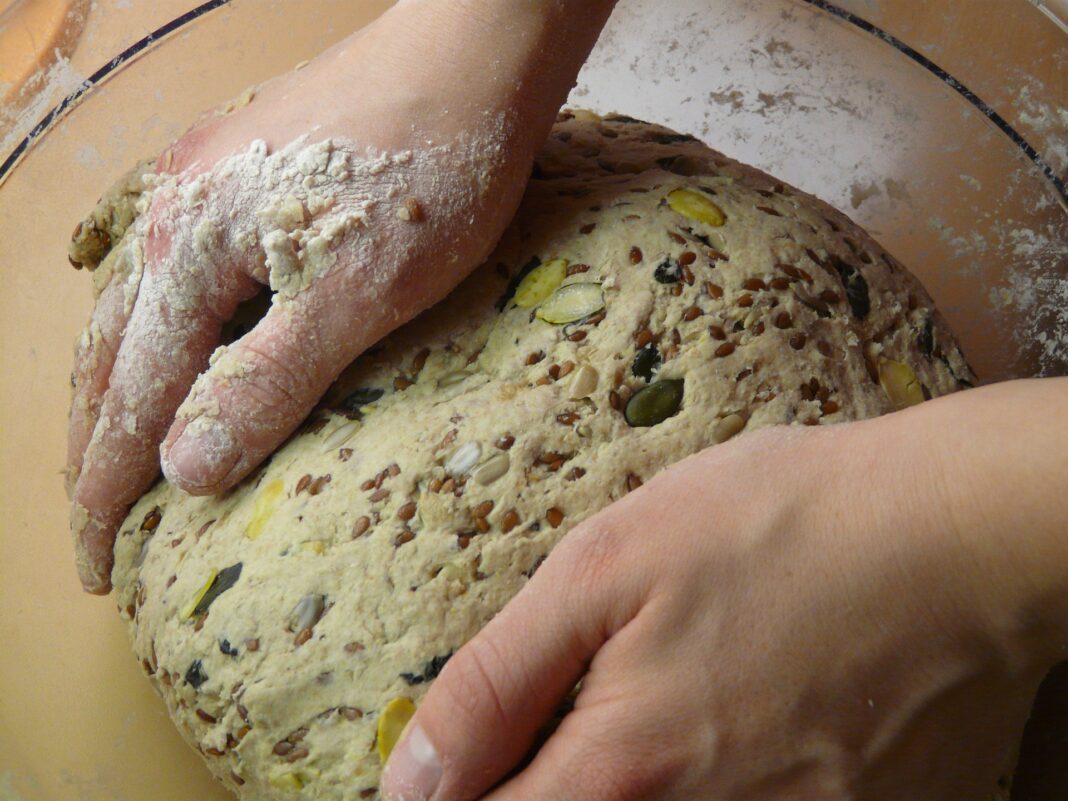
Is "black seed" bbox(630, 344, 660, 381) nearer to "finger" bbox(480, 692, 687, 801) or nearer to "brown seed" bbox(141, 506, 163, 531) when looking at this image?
"finger" bbox(480, 692, 687, 801)

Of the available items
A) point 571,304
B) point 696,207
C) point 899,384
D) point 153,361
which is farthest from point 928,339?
point 153,361

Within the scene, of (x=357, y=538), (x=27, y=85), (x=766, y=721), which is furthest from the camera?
(x=27, y=85)

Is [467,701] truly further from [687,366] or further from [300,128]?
[300,128]

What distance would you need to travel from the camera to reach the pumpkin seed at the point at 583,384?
0.92 metres

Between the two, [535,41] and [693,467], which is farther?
[535,41]

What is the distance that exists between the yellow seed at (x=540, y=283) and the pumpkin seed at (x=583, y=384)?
11 cm

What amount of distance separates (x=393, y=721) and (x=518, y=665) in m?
0.17

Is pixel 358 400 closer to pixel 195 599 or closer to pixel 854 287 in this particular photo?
pixel 195 599

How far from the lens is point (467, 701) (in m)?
0.75

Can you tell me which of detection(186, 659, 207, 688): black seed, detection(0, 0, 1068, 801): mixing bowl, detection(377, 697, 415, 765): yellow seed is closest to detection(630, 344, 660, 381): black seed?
detection(377, 697, 415, 765): yellow seed

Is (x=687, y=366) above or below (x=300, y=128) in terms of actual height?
below

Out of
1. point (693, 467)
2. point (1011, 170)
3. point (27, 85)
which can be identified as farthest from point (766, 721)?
point (27, 85)

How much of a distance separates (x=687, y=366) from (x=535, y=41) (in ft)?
1.16

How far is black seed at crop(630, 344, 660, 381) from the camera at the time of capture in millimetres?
929
